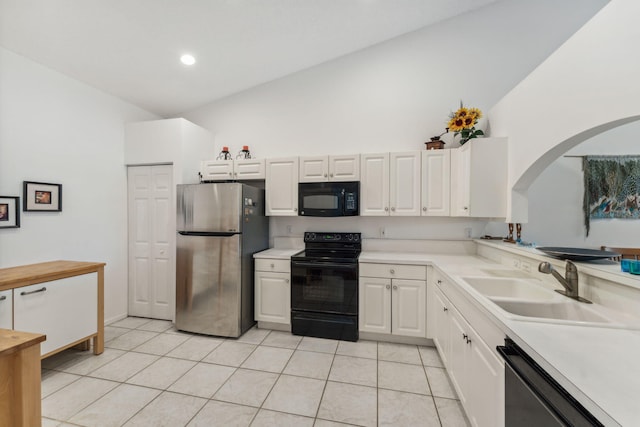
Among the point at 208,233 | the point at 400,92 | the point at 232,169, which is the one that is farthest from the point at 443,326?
the point at 232,169

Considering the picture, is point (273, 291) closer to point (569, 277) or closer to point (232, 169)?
point (232, 169)

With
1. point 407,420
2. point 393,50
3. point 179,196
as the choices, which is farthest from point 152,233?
point 393,50

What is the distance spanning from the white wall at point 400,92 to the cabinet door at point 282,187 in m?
0.36

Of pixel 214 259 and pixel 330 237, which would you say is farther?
pixel 330 237

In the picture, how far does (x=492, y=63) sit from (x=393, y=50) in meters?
1.13

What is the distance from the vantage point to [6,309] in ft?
6.24

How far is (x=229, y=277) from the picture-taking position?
2.86 meters

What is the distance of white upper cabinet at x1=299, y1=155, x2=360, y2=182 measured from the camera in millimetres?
3074

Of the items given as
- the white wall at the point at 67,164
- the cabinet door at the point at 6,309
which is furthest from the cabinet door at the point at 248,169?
the cabinet door at the point at 6,309

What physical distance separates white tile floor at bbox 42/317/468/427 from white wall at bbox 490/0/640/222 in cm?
172

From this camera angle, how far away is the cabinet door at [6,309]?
1.88 m

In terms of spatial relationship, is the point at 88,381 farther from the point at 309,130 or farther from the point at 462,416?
the point at 309,130

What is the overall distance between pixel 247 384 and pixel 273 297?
100cm

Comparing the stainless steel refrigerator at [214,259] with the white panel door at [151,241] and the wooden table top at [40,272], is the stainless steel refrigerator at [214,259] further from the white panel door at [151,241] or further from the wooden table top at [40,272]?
the wooden table top at [40,272]
